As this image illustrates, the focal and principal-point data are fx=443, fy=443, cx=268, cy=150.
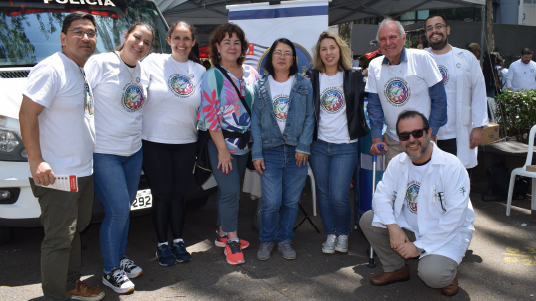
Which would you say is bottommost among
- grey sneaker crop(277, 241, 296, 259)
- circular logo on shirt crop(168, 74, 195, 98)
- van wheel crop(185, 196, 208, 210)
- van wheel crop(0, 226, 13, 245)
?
grey sneaker crop(277, 241, 296, 259)

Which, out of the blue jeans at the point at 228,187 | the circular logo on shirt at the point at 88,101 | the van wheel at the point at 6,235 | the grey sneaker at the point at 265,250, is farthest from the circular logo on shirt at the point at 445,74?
the van wheel at the point at 6,235

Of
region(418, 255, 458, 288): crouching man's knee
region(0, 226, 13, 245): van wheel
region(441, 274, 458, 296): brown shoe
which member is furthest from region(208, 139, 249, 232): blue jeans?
region(0, 226, 13, 245): van wheel

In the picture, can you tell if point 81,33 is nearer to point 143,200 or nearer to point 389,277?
point 143,200

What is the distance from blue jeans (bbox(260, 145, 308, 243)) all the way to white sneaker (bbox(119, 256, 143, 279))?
108 centimetres

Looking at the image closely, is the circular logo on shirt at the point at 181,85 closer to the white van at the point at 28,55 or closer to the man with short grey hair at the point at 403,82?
the white van at the point at 28,55

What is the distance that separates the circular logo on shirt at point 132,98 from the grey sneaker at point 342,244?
2.08 meters

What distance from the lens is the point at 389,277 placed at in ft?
11.0

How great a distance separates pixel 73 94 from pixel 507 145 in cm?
540

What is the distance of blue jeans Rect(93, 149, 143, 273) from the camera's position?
3.15m

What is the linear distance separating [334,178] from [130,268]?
1.84m

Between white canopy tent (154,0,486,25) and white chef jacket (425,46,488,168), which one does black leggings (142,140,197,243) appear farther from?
white canopy tent (154,0,486,25)

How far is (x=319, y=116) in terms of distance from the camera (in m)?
3.87

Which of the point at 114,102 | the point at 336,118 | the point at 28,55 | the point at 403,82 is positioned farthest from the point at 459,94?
the point at 28,55

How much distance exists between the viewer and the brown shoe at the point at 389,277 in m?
3.33
